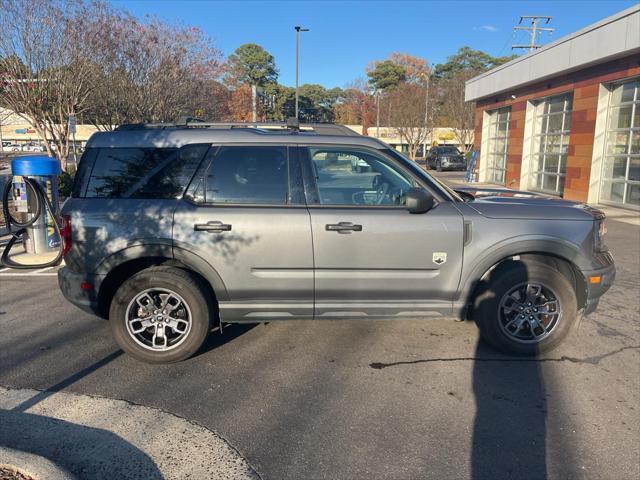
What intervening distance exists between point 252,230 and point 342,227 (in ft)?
2.38

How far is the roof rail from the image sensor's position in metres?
4.52

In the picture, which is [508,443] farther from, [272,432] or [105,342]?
[105,342]

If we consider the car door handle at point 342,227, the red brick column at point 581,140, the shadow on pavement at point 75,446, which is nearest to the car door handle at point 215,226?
the car door handle at point 342,227

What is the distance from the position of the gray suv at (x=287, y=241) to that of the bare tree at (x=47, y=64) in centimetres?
1160

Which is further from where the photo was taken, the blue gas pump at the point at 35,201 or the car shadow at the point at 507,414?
the blue gas pump at the point at 35,201

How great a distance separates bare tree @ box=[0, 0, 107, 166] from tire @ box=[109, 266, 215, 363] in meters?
12.3

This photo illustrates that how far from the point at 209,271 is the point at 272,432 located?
4.71 feet

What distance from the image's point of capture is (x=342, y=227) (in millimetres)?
4051

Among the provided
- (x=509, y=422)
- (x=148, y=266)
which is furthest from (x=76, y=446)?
(x=509, y=422)

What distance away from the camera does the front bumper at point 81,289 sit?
163 inches

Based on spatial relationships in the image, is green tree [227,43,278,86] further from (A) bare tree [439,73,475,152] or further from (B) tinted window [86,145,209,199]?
(B) tinted window [86,145,209,199]

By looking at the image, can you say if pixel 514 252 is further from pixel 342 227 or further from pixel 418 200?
pixel 342 227

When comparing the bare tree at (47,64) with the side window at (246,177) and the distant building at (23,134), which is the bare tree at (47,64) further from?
the distant building at (23,134)

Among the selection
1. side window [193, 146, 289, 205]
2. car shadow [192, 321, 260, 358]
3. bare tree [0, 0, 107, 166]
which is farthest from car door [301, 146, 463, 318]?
bare tree [0, 0, 107, 166]
